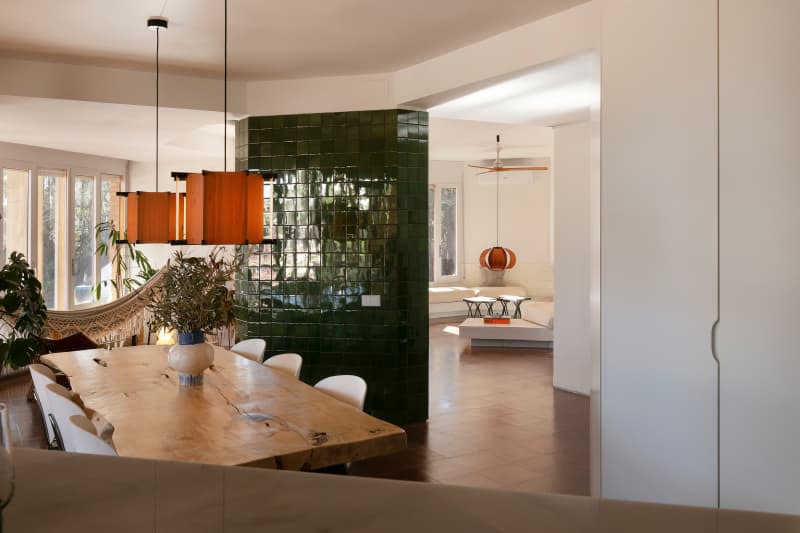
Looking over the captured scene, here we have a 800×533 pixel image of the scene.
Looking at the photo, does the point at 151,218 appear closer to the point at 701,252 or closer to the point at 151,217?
the point at 151,217

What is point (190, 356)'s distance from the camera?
3242 millimetres

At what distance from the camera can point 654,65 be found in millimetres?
2889

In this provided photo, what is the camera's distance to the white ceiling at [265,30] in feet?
11.9

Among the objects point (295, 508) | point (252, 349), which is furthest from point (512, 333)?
point (295, 508)

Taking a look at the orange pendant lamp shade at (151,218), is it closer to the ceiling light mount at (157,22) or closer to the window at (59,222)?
the ceiling light mount at (157,22)

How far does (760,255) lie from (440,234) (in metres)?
9.40

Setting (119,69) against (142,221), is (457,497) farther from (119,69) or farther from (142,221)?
(119,69)

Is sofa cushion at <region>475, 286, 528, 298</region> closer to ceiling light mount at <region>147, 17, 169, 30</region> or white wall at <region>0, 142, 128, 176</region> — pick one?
white wall at <region>0, 142, 128, 176</region>

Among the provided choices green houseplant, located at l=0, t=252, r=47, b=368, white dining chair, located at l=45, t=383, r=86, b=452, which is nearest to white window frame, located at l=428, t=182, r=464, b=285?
green houseplant, located at l=0, t=252, r=47, b=368

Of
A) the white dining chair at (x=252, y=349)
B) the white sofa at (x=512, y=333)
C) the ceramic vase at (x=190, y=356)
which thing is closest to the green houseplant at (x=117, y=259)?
the white sofa at (x=512, y=333)

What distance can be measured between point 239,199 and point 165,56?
2450mm

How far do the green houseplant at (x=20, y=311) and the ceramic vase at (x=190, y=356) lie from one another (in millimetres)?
3098

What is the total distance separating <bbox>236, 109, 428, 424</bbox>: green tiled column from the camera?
521 centimetres

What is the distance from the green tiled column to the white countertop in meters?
4.44
